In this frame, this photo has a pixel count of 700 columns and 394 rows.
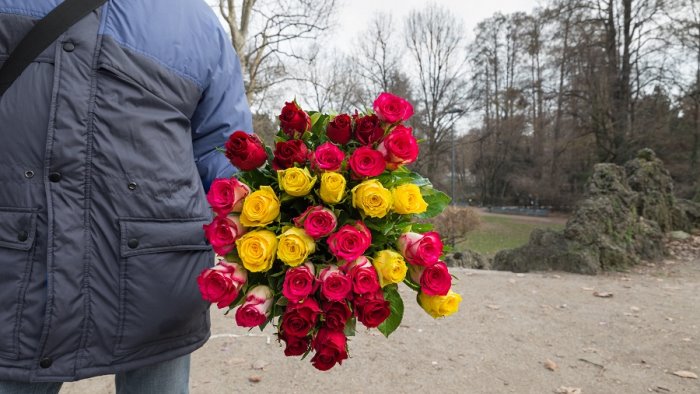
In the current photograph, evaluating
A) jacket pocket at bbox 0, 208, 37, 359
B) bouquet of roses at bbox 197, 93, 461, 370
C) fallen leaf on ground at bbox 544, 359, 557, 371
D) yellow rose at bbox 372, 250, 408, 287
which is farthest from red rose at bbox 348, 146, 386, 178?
fallen leaf on ground at bbox 544, 359, 557, 371

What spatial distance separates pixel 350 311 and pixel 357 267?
0.12 metres

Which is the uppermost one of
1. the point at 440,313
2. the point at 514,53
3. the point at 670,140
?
the point at 514,53

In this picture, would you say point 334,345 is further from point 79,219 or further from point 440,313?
point 79,219

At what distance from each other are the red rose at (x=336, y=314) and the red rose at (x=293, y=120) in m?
0.50

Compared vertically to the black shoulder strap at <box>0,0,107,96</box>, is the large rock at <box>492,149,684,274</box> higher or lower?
lower

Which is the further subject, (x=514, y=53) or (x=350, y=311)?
(x=514, y=53)

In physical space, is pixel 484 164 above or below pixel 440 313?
above

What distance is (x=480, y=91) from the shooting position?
30.1m

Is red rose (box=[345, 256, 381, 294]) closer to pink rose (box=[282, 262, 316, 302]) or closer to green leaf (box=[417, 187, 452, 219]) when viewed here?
pink rose (box=[282, 262, 316, 302])

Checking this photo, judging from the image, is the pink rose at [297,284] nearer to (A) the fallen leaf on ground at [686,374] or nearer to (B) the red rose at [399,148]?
(B) the red rose at [399,148]

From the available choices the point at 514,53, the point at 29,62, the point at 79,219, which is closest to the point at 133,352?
the point at 79,219

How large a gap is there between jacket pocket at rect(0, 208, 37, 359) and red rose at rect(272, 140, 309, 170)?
62cm

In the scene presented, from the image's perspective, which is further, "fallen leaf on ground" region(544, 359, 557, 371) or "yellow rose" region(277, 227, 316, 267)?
"fallen leaf on ground" region(544, 359, 557, 371)

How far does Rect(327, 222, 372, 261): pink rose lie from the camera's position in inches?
44.7
